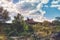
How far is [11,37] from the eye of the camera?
149 cm

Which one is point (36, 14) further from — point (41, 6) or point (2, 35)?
point (2, 35)

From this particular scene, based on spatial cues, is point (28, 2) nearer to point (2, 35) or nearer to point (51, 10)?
point (51, 10)

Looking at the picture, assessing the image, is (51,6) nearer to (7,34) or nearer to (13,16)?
(13,16)

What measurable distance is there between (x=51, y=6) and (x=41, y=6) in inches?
3.4

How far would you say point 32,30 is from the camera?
1.49 meters

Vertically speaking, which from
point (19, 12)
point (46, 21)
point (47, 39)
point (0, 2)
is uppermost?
point (0, 2)

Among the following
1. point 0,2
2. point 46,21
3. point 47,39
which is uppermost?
point 0,2

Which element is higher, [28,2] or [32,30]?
[28,2]

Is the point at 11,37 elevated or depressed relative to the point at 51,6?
depressed

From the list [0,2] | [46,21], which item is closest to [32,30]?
[46,21]

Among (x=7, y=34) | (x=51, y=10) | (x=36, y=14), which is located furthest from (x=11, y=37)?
(x=51, y=10)

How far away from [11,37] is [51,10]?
410mm

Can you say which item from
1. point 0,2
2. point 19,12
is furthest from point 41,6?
point 0,2

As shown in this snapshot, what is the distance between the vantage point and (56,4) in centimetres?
151
